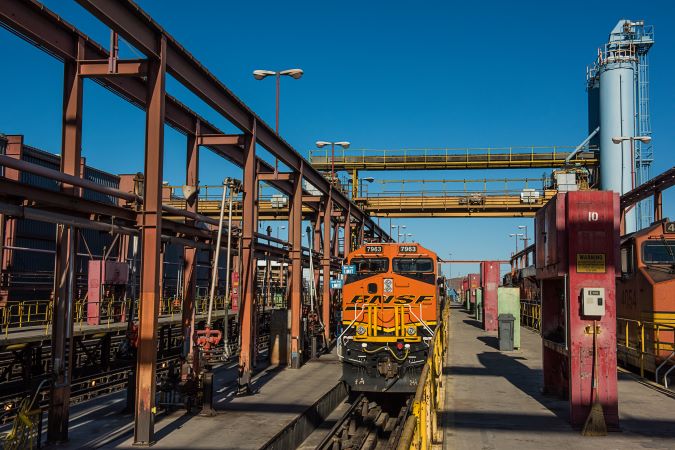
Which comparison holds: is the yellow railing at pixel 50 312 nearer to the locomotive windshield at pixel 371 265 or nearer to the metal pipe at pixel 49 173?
the locomotive windshield at pixel 371 265

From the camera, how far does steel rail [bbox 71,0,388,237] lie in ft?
31.7

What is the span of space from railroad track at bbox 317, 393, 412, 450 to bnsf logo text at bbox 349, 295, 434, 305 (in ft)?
7.83

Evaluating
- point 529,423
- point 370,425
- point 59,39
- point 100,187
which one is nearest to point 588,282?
point 529,423

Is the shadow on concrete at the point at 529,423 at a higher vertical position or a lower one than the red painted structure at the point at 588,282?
lower

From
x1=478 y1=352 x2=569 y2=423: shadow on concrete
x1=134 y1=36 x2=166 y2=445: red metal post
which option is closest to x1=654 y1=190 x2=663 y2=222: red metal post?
x1=478 y1=352 x2=569 y2=423: shadow on concrete

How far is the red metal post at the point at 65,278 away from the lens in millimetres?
10273

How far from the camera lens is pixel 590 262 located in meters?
10.2

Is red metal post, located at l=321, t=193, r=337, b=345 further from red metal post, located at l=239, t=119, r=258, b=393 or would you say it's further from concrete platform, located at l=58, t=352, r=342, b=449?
red metal post, located at l=239, t=119, r=258, b=393

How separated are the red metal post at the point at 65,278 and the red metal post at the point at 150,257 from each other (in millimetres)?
1294

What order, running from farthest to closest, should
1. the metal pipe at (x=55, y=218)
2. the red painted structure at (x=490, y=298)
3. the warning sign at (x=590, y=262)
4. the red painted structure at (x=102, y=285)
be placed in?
the red painted structure at (x=490, y=298) < the red painted structure at (x=102, y=285) < the warning sign at (x=590, y=262) < the metal pipe at (x=55, y=218)

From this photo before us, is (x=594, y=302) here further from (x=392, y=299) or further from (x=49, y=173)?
(x=49, y=173)

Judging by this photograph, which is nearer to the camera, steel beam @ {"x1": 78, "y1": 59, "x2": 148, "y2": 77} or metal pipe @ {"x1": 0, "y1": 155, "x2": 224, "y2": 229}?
metal pipe @ {"x1": 0, "y1": 155, "x2": 224, "y2": 229}

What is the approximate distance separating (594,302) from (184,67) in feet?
30.1

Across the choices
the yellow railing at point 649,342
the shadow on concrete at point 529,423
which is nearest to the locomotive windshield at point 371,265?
the shadow on concrete at point 529,423
